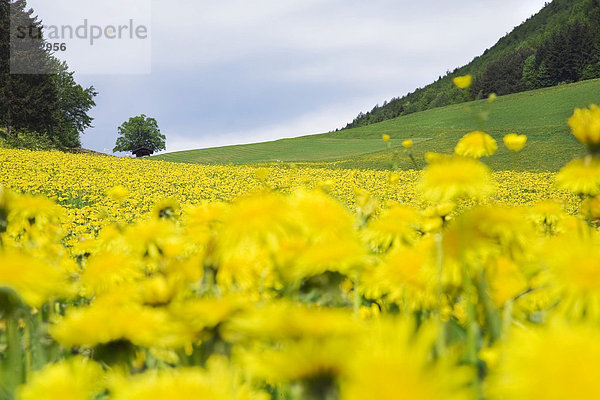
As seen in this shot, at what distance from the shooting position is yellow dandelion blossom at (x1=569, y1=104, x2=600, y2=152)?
1.01m

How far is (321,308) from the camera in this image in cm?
84

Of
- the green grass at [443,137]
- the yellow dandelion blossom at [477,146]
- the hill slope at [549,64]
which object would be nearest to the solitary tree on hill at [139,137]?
the green grass at [443,137]

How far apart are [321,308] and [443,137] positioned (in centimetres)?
3755

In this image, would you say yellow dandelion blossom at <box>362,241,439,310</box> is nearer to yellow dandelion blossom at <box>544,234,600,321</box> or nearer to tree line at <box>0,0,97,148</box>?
yellow dandelion blossom at <box>544,234,600,321</box>

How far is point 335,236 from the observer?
0.84 metres

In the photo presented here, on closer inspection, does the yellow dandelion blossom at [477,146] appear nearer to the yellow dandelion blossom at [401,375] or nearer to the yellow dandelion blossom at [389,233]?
the yellow dandelion blossom at [389,233]

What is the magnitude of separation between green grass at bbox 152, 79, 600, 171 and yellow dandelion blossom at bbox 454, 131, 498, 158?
22.7m

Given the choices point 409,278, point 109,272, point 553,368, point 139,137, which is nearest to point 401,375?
point 553,368

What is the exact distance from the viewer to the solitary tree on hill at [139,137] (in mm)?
59125

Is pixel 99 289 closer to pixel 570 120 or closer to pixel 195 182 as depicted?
pixel 570 120

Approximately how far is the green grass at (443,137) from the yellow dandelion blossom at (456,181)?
23.2m

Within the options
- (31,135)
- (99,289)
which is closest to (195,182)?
(99,289)

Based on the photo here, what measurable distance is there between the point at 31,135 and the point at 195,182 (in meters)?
22.5

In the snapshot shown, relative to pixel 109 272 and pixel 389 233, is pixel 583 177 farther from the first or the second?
pixel 109 272
